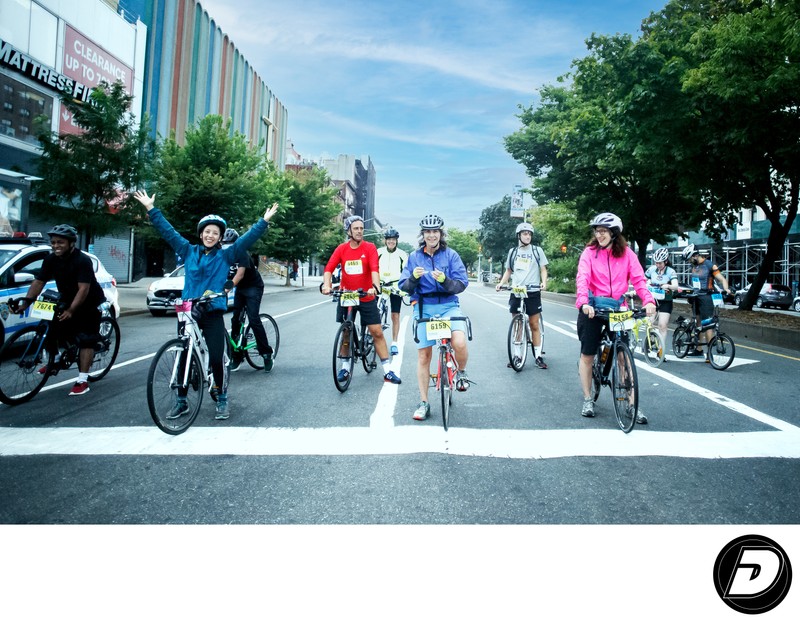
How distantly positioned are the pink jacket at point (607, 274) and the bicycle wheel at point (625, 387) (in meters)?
0.54

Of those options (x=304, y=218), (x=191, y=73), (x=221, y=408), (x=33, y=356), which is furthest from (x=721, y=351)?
(x=304, y=218)

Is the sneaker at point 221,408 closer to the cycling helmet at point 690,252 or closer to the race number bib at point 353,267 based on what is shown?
the race number bib at point 353,267

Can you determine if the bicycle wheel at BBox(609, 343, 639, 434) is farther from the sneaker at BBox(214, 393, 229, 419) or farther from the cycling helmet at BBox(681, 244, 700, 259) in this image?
the cycling helmet at BBox(681, 244, 700, 259)

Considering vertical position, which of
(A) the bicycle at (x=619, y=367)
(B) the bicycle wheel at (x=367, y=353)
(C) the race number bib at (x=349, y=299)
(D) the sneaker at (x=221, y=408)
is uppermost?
(C) the race number bib at (x=349, y=299)

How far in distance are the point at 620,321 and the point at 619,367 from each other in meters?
0.41

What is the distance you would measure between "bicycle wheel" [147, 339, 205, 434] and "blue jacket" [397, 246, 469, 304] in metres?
1.99

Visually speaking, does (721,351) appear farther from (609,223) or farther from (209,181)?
(209,181)

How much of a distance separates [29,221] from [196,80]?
62.4ft

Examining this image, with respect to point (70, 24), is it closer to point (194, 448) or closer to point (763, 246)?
point (194, 448)

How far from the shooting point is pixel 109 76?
86.3ft

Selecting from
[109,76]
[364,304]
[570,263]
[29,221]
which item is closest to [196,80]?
[109,76]

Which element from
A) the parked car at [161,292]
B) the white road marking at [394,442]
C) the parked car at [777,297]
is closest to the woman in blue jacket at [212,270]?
the white road marking at [394,442]

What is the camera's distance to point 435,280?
550 centimetres

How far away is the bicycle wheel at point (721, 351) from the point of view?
902 cm
